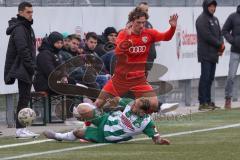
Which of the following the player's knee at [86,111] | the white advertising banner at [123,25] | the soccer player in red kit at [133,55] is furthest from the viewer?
the white advertising banner at [123,25]

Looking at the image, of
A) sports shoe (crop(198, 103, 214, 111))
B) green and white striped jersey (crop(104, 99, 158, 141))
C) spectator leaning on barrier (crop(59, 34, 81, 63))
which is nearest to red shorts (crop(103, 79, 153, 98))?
green and white striped jersey (crop(104, 99, 158, 141))

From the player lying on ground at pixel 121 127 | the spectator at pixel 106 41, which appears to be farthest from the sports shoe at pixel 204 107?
the player lying on ground at pixel 121 127

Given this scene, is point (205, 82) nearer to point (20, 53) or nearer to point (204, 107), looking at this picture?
point (204, 107)

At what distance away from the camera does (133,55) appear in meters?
16.1

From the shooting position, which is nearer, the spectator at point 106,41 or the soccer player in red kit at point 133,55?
the soccer player in red kit at point 133,55

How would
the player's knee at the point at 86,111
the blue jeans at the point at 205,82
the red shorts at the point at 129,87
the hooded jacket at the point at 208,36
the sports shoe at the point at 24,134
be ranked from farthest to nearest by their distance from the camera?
the blue jeans at the point at 205,82
the hooded jacket at the point at 208,36
the sports shoe at the point at 24,134
the red shorts at the point at 129,87
the player's knee at the point at 86,111

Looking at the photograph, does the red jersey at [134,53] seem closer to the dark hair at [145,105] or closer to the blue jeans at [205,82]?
the dark hair at [145,105]

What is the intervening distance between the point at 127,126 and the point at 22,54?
10.4ft

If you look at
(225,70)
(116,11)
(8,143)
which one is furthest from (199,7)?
(8,143)

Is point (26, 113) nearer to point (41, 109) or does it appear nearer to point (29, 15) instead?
point (29, 15)

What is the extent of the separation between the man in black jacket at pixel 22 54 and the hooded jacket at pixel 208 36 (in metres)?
6.26

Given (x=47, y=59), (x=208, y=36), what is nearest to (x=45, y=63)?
(x=47, y=59)

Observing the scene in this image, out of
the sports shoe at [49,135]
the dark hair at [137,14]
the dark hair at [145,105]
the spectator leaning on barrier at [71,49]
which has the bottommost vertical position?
the sports shoe at [49,135]

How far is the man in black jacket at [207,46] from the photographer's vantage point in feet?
74.0
